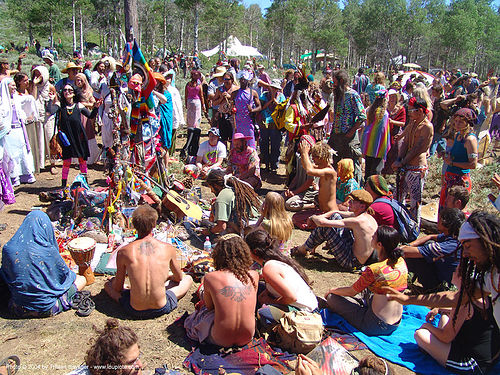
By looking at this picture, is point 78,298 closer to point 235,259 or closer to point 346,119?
point 235,259

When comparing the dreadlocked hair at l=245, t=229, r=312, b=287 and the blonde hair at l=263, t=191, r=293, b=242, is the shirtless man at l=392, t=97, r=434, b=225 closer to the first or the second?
the blonde hair at l=263, t=191, r=293, b=242

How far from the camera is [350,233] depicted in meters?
5.07

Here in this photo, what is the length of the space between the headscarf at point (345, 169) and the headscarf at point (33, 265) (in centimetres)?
399

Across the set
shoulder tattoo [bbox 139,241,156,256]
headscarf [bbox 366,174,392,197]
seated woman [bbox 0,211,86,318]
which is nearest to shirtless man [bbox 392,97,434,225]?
headscarf [bbox 366,174,392,197]

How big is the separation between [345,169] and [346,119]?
149 cm

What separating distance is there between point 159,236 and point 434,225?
4242mm

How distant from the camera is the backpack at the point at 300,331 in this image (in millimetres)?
3473

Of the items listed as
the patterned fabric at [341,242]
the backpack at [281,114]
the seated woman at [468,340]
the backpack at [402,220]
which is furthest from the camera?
the backpack at [281,114]

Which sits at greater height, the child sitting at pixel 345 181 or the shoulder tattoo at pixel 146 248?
the child sitting at pixel 345 181

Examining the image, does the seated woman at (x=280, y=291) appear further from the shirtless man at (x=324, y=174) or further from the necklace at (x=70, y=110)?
the necklace at (x=70, y=110)

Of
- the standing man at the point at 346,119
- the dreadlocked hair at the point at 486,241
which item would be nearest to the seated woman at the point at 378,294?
the dreadlocked hair at the point at 486,241

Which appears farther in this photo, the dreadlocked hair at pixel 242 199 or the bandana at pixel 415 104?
the bandana at pixel 415 104

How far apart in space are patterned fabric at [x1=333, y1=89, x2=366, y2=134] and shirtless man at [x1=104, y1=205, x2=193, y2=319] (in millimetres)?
4431

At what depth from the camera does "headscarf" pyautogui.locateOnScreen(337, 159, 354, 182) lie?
6.09 meters
